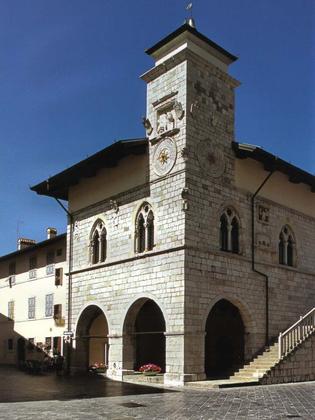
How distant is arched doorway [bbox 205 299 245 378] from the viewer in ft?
78.0

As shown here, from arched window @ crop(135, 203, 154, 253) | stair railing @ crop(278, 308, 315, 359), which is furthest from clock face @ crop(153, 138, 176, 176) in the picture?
stair railing @ crop(278, 308, 315, 359)

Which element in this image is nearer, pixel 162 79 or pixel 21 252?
pixel 162 79

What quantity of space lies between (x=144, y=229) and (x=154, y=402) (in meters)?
8.50

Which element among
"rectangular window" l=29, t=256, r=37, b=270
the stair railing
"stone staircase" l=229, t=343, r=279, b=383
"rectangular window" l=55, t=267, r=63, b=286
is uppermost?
"rectangular window" l=29, t=256, r=37, b=270

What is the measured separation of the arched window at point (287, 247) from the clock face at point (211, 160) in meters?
4.67

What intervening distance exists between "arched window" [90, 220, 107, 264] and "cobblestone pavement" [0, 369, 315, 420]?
6.24 m

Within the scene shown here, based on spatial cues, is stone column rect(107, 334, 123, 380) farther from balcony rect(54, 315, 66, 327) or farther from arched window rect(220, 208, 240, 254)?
balcony rect(54, 315, 66, 327)

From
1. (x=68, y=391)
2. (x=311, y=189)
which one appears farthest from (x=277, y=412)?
(x=311, y=189)

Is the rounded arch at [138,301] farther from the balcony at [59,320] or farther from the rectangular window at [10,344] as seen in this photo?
the rectangular window at [10,344]

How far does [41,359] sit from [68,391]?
13.6m

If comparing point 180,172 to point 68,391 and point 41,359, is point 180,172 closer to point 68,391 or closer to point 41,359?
point 68,391

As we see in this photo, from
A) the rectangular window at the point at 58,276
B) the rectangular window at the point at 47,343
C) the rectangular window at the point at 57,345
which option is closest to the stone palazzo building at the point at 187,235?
the rectangular window at the point at 57,345

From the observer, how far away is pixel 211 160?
21156 mm

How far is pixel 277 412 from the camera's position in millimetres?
12664
